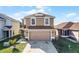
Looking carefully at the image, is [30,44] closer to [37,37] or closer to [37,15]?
[37,37]

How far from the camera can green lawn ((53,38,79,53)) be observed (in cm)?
399

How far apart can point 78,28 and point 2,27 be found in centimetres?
133

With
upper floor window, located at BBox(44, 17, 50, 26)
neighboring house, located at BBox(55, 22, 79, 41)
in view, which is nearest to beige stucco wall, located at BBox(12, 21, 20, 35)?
upper floor window, located at BBox(44, 17, 50, 26)

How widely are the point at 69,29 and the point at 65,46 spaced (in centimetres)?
31

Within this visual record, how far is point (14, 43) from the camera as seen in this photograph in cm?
403

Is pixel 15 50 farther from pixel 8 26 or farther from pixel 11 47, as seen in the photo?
pixel 8 26

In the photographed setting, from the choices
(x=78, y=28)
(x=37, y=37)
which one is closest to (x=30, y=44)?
(x=37, y=37)

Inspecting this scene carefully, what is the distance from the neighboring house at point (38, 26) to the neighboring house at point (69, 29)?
0.46 feet

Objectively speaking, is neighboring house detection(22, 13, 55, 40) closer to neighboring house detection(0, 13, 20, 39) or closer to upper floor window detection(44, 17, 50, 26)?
upper floor window detection(44, 17, 50, 26)

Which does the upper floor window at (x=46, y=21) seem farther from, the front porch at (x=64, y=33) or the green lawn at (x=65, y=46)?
the green lawn at (x=65, y=46)

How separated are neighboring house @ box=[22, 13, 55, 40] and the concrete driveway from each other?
3.5 inches

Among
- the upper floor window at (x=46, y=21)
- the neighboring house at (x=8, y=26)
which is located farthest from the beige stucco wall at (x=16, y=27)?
the upper floor window at (x=46, y=21)

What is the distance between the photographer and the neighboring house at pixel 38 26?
13.2 feet

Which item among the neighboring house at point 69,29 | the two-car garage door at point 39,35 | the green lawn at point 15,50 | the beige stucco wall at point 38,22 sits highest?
the beige stucco wall at point 38,22
